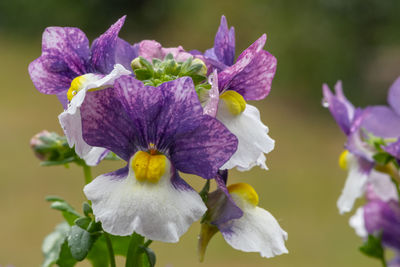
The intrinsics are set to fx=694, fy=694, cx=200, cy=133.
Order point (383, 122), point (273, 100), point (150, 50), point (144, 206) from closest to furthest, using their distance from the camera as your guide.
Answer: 1. point (144, 206)
2. point (150, 50)
3. point (383, 122)
4. point (273, 100)

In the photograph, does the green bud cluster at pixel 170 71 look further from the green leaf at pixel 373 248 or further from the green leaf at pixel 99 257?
the green leaf at pixel 373 248

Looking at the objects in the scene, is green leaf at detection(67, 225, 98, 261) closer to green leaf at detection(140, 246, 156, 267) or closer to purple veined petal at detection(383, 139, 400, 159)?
green leaf at detection(140, 246, 156, 267)

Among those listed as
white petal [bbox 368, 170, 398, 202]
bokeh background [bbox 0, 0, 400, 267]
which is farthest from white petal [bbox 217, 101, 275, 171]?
bokeh background [bbox 0, 0, 400, 267]

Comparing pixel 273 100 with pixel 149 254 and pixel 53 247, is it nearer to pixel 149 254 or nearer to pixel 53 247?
pixel 53 247

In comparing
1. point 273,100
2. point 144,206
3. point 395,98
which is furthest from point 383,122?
point 273,100

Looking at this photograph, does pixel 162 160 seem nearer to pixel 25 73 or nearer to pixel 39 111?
pixel 39 111

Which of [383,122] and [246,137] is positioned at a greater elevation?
[246,137]
